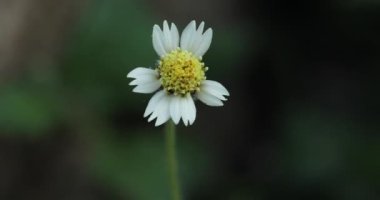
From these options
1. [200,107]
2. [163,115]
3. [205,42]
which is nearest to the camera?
[163,115]

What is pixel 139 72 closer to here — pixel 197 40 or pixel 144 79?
pixel 144 79

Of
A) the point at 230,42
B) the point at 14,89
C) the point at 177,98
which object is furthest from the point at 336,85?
the point at 177,98

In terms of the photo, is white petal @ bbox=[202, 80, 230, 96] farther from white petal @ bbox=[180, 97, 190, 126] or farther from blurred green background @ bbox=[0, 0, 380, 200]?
blurred green background @ bbox=[0, 0, 380, 200]

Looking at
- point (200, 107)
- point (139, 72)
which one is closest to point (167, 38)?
point (139, 72)

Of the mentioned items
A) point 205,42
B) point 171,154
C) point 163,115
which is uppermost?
point 205,42

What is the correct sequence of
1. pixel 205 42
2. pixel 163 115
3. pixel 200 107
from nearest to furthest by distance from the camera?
pixel 163 115
pixel 205 42
pixel 200 107

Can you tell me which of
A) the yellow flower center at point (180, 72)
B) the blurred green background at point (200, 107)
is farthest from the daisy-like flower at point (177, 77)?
the blurred green background at point (200, 107)

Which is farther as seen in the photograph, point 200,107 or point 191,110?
point 200,107
